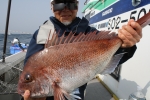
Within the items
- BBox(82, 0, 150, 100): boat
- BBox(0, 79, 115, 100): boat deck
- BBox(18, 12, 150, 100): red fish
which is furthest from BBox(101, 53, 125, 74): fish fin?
BBox(0, 79, 115, 100): boat deck

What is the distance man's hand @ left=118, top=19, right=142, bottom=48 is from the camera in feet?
4.71

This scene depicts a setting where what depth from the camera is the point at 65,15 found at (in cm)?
205

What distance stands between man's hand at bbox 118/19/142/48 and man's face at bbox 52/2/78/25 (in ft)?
2.60

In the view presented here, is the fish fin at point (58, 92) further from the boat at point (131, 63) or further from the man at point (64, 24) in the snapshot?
the boat at point (131, 63)

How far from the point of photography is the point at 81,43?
1.51 m

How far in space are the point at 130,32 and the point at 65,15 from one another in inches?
36.9

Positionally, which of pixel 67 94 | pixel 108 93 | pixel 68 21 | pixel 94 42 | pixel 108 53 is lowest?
pixel 108 93

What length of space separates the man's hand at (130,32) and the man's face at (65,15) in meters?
0.79

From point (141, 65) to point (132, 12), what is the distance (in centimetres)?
110

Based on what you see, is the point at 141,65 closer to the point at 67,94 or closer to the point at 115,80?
the point at 115,80

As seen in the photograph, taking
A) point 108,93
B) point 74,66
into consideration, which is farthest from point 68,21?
point 108,93

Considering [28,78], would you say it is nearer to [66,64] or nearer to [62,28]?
[66,64]

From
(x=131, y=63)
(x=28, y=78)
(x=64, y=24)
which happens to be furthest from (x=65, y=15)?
(x=131, y=63)

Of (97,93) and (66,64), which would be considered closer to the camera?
(66,64)
